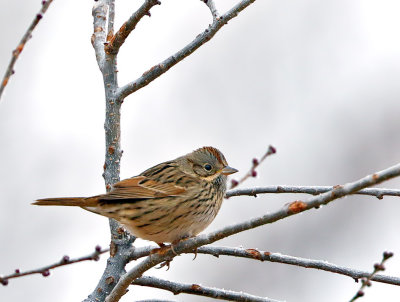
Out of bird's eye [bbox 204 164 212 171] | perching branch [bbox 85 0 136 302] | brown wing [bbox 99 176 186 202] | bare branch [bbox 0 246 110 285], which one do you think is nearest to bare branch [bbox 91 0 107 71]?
perching branch [bbox 85 0 136 302]

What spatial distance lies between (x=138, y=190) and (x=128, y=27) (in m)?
1.14

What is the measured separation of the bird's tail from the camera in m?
4.17

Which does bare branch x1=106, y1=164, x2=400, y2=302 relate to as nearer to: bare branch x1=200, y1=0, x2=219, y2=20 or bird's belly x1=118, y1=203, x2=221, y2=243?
bird's belly x1=118, y1=203, x2=221, y2=243

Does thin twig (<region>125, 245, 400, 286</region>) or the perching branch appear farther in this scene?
the perching branch

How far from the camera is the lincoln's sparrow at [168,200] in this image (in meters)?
4.53

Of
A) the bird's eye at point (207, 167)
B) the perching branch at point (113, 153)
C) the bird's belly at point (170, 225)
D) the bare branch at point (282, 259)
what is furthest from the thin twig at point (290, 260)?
the bird's eye at point (207, 167)

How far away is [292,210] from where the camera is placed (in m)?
2.96

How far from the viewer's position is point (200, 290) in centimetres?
389

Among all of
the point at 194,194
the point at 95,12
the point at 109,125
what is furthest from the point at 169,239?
the point at 95,12

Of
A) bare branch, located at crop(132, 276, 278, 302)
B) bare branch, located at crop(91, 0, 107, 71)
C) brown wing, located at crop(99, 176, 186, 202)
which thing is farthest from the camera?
bare branch, located at crop(91, 0, 107, 71)

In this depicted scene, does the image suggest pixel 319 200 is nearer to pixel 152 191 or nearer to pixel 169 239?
pixel 169 239

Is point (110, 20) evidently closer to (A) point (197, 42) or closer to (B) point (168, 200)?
(A) point (197, 42)

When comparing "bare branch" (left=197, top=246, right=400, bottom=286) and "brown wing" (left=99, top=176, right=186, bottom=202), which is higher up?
"brown wing" (left=99, top=176, right=186, bottom=202)

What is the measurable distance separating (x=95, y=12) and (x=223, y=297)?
246cm
